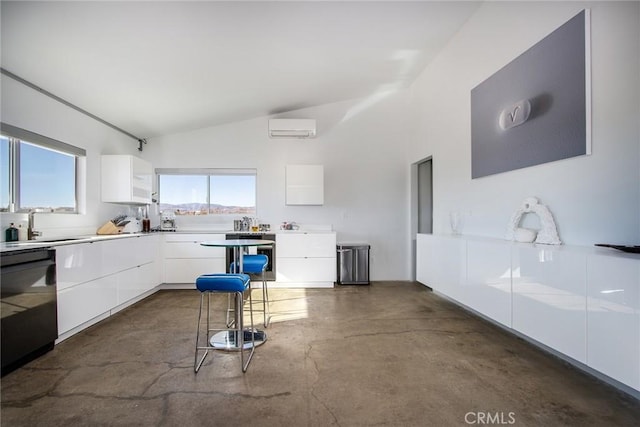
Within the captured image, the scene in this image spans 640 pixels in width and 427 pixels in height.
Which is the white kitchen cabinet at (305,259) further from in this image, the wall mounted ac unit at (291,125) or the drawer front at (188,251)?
the wall mounted ac unit at (291,125)

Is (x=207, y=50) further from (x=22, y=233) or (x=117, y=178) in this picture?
(x=22, y=233)

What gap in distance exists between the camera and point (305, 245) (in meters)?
4.68

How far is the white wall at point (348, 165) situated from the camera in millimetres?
5223

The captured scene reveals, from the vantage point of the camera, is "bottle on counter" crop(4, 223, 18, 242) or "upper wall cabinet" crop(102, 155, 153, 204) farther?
"upper wall cabinet" crop(102, 155, 153, 204)

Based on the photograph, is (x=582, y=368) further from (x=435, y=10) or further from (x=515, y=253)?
(x=435, y=10)

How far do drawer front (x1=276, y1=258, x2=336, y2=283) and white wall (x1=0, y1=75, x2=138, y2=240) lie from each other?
2.66 m

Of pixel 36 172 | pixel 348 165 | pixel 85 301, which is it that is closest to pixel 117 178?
pixel 36 172

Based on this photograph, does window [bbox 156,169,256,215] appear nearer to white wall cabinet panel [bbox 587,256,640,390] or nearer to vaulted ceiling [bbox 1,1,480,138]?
vaulted ceiling [bbox 1,1,480,138]

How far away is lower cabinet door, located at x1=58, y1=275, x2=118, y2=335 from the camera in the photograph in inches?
103

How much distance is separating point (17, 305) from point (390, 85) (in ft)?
17.4

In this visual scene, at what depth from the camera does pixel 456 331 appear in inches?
114

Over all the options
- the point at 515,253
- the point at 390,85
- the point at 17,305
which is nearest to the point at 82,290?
the point at 17,305

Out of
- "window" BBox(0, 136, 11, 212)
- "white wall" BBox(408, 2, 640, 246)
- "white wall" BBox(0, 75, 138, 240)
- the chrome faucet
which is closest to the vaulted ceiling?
"white wall" BBox(0, 75, 138, 240)

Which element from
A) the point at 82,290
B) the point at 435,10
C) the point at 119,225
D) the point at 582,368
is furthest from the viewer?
the point at 119,225
